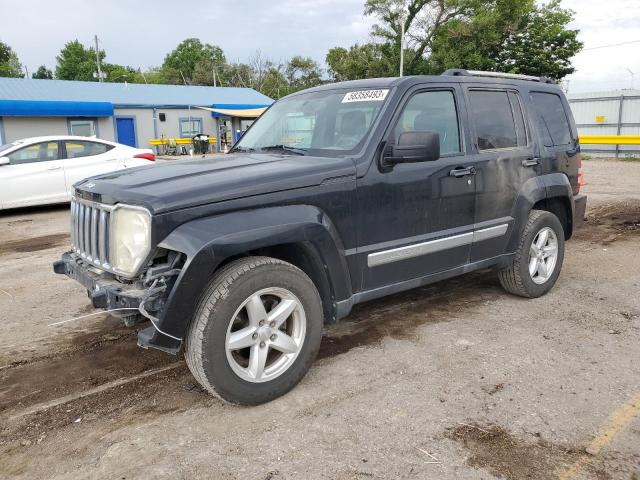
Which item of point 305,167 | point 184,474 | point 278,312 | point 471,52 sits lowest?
point 184,474

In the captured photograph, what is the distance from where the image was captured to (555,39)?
37.7 meters

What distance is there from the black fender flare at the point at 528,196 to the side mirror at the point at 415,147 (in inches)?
58.4

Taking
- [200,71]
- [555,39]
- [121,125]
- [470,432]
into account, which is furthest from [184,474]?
[200,71]

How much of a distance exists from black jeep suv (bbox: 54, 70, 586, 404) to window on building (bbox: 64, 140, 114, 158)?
7.60 meters

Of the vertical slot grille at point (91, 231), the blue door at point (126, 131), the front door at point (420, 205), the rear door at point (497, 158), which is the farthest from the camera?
the blue door at point (126, 131)

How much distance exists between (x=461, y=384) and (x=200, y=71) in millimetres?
77590

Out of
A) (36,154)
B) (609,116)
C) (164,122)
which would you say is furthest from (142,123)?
(609,116)

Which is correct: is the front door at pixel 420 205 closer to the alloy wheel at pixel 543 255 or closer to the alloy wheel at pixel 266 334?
the alloy wheel at pixel 266 334

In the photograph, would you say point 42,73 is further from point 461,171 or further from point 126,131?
point 461,171

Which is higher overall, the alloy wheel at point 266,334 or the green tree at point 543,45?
the green tree at point 543,45

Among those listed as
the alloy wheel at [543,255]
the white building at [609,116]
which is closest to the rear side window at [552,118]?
the alloy wheel at [543,255]

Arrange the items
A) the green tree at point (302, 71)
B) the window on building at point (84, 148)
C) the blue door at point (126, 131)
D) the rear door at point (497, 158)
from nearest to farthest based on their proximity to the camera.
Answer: the rear door at point (497, 158), the window on building at point (84, 148), the blue door at point (126, 131), the green tree at point (302, 71)

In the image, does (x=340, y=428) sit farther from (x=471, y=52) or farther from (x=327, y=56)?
(x=327, y=56)

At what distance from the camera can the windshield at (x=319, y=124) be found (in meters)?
3.88
